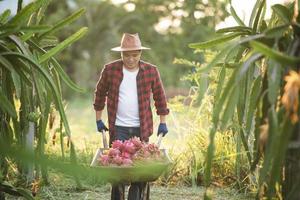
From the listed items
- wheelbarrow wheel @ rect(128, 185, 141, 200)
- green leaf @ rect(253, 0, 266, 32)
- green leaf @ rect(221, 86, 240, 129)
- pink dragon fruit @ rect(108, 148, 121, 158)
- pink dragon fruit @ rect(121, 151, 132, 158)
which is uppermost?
green leaf @ rect(253, 0, 266, 32)

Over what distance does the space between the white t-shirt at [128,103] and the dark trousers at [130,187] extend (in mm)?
47

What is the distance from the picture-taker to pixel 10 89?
11.3ft

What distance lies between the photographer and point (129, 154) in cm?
385

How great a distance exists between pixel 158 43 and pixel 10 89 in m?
17.1

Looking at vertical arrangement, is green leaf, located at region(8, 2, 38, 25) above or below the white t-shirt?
above

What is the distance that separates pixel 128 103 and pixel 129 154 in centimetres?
72

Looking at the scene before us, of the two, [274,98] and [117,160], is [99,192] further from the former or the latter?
[274,98]

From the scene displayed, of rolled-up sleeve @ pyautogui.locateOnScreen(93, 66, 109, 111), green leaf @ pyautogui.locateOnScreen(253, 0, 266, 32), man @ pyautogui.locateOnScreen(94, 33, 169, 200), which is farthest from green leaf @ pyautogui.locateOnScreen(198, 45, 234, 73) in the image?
rolled-up sleeve @ pyautogui.locateOnScreen(93, 66, 109, 111)

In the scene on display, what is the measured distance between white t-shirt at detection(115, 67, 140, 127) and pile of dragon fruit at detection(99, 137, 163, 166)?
1.62ft

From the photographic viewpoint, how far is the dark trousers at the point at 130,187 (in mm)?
4027

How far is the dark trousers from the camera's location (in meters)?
4.03

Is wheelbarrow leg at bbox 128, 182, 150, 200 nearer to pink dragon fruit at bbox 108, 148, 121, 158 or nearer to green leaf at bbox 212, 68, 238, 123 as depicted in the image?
pink dragon fruit at bbox 108, 148, 121, 158

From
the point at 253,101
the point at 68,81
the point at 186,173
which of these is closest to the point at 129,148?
the point at 68,81

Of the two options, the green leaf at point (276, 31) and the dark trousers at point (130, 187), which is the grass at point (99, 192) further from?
the green leaf at point (276, 31)
